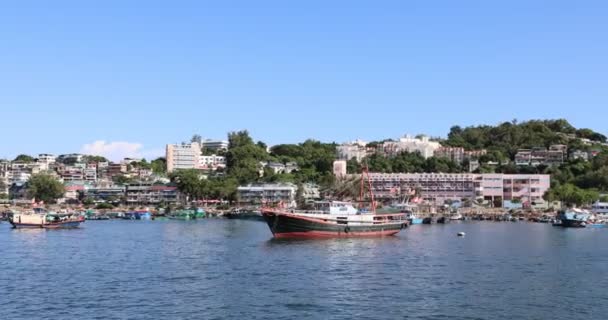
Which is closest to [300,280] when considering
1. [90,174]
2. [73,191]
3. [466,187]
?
[466,187]

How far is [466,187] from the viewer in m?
145

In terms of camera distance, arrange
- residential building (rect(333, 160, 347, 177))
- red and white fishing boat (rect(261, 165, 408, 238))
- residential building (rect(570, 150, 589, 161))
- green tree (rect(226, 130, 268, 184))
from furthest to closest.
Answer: residential building (rect(570, 150, 589, 161)) < residential building (rect(333, 160, 347, 177)) < green tree (rect(226, 130, 268, 184)) < red and white fishing boat (rect(261, 165, 408, 238))

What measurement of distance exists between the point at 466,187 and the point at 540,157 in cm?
3952

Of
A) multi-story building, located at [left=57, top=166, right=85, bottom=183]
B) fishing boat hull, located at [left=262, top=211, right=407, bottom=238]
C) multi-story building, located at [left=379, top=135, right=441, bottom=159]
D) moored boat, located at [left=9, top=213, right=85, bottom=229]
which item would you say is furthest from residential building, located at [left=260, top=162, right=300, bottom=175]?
fishing boat hull, located at [left=262, top=211, right=407, bottom=238]

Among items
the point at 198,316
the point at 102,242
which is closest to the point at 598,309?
the point at 198,316

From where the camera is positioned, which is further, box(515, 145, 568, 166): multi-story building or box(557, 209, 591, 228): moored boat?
box(515, 145, 568, 166): multi-story building

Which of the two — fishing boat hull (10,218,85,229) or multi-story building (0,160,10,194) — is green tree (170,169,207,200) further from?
fishing boat hull (10,218,85,229)

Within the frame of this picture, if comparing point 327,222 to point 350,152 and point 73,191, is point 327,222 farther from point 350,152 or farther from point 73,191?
point 350,152

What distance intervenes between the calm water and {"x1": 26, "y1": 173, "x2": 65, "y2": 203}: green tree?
83583 mm

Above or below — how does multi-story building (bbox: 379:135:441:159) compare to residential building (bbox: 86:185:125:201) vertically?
above

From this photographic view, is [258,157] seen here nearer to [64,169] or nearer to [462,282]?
[64,169]

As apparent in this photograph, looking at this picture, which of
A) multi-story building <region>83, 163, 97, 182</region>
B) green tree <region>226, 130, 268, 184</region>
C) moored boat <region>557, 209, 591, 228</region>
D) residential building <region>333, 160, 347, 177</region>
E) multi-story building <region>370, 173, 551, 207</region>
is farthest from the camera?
multi-story building <region>83, 163, 97, 182</region>

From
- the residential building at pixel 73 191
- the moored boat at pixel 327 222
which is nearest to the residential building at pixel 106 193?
the residential building at pixel 73 191

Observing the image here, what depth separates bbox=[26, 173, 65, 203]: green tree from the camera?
14200 cm
